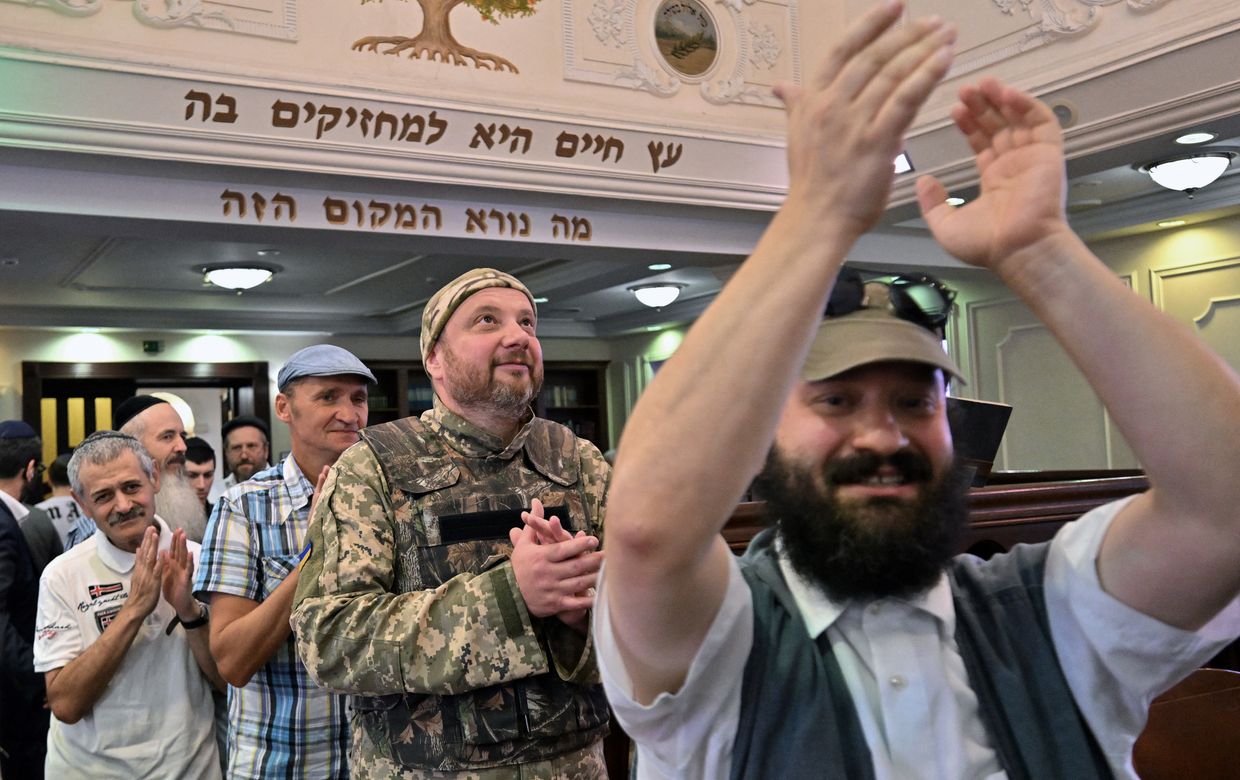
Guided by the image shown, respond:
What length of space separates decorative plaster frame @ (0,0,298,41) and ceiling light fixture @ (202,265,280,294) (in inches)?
127

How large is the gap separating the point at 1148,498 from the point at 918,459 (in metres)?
0.21

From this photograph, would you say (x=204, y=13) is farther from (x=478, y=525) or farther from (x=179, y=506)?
(x=478, y=525)

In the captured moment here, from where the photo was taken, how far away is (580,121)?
5312mm

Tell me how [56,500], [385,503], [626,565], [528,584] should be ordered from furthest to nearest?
[56,500] < [385,503] < [528,584] < [626,565]

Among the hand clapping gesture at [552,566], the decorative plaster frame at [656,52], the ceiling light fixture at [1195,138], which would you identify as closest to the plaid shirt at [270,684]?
the hand clapping gesture at [552,566]

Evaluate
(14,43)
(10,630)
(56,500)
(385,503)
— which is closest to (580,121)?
(14,43)

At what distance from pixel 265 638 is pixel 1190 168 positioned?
17.3 feet

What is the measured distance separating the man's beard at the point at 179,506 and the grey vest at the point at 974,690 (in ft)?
9.11

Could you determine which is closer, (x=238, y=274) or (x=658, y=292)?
(x=238, y=274)

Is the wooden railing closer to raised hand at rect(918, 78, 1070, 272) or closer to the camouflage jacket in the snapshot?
the camouflage jacket

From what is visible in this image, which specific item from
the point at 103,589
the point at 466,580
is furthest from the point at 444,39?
the point at 466,580

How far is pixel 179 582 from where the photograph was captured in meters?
2.35

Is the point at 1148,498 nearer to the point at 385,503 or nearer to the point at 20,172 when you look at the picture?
the point at 385,503

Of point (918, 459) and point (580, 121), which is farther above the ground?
point (580, 121)
